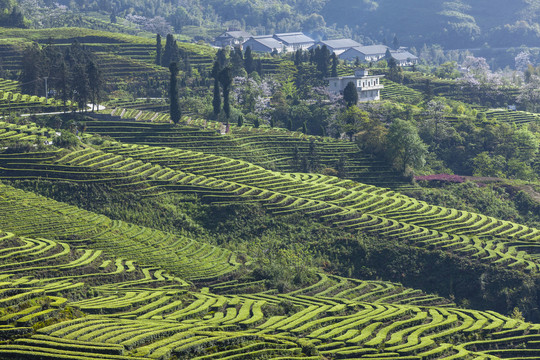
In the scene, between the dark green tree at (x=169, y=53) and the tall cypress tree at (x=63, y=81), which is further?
the dark green tree at (x=169, y=53)

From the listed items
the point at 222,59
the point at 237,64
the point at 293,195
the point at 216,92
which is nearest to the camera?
the point at 293,195


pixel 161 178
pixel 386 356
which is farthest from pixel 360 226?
pixel 386 356

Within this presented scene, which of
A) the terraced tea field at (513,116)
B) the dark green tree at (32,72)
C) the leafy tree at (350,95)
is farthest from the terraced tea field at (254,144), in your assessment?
the terraced tea field at (513,116)

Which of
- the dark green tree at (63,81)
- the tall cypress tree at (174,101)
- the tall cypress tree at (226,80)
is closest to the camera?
the dark green tree at (63,81)

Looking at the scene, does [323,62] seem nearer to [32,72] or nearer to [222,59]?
[222,59]

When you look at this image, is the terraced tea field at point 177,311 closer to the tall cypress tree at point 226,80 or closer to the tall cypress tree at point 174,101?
the tall cypress tree at point 174,101

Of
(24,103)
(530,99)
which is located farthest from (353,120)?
(530,99)
